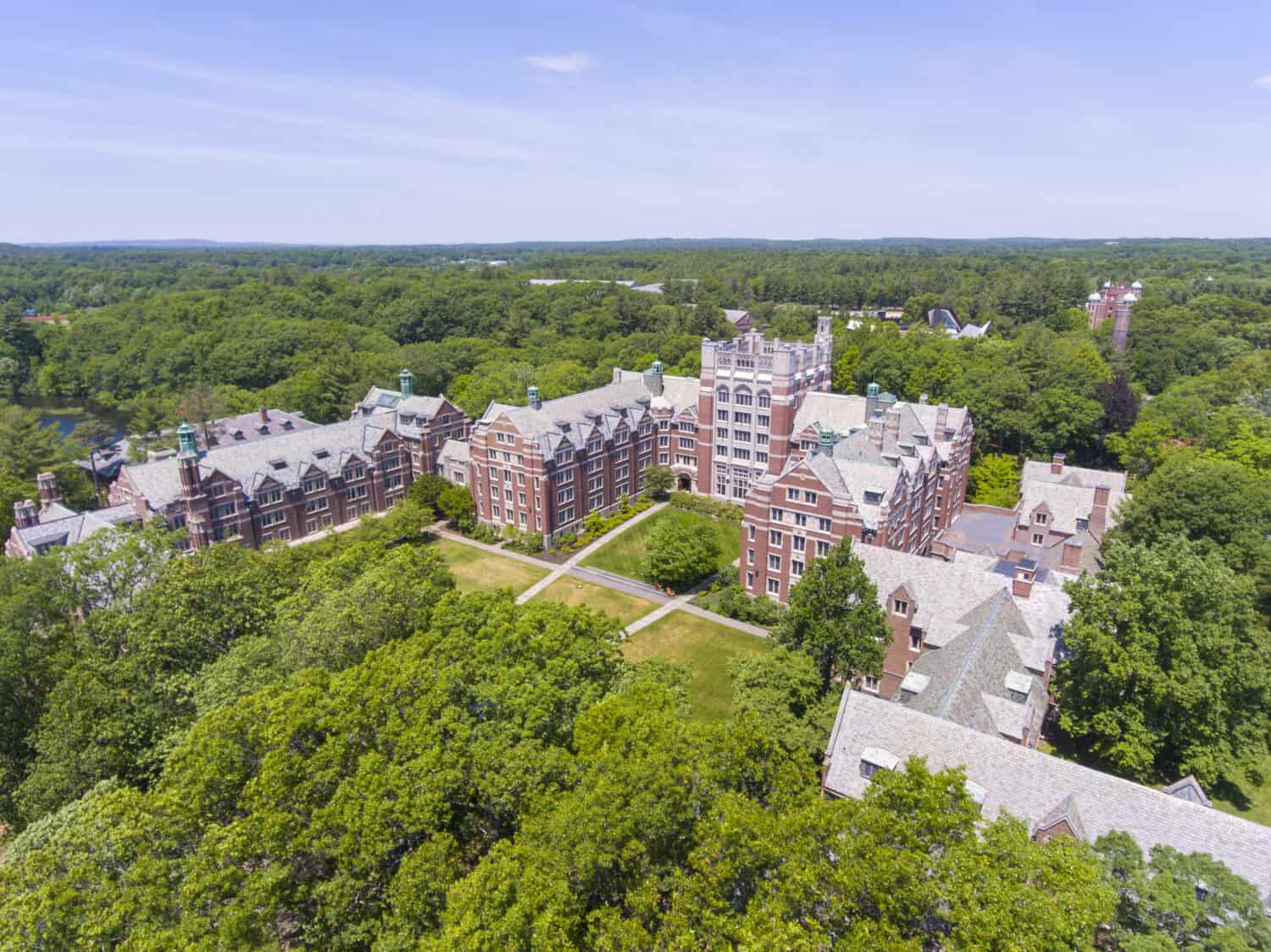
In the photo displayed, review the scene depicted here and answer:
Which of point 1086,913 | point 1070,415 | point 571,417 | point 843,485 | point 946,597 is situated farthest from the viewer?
point 1070,415

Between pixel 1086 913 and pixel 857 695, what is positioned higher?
pixel 1086 913

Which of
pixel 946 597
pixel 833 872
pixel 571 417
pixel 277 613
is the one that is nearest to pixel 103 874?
pixel 277 613

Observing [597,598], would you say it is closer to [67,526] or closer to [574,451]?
[574,451]

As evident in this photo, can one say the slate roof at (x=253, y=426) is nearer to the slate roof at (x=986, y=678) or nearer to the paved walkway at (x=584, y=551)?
the paved walkway at (x=584, y=551)

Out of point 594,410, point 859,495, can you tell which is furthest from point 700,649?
point 594,410

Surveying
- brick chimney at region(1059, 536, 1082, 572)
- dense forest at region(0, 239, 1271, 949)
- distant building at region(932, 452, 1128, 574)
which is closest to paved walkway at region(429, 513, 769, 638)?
dense forest at region(0, 239, 1271, 949)

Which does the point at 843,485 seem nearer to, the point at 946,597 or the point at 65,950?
the point at 946,597

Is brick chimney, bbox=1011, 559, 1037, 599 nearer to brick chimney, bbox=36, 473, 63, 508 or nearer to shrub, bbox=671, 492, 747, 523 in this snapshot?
shrub, bbox=671, 492, 747, 523
